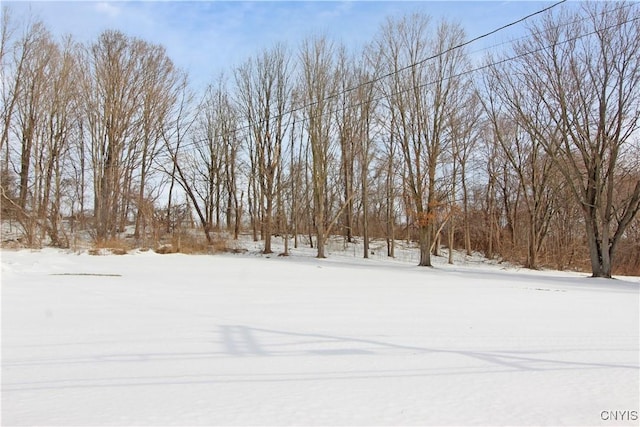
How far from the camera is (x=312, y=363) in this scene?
386 cm

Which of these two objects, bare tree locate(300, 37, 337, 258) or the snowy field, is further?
bare tree locate(300, 37, 337, 258)

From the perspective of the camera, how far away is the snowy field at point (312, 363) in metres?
2.79

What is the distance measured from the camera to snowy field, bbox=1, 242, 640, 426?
9.15 feet

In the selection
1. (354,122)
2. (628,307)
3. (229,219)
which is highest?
(354,122)

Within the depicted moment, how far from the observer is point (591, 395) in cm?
312

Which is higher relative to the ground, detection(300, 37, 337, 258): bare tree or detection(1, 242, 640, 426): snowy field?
detection(300, 37, 337, 258): bare tree

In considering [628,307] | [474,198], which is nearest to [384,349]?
[628,307]

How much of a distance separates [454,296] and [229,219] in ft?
87.8

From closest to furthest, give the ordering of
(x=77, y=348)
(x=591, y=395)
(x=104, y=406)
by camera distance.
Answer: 1. (x=104, y=406)
2. (x=591, y=395)
3. (x=77, y=348)

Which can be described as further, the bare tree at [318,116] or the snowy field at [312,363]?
the bare tree at [318,116]

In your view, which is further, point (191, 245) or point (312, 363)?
point (191, 245)

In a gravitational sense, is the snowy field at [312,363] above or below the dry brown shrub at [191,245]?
below

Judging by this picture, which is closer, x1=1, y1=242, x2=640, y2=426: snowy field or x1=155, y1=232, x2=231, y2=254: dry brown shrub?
x1=1, y1=242, x2=640, y2=426: snowy field

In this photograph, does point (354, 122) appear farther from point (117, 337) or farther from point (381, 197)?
point (117, 337)
